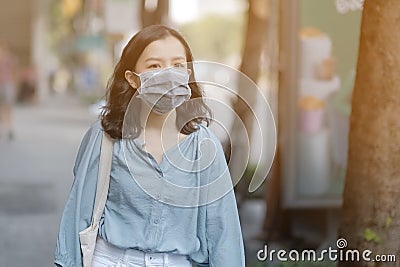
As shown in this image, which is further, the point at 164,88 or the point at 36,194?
the point at 36,194

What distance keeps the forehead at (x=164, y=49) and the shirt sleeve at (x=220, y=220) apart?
0.35 metres

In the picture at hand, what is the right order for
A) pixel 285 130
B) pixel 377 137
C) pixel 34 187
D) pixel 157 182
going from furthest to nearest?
pixel 34 187, pixel 285 130, pixel 377 137, pixel 157 182

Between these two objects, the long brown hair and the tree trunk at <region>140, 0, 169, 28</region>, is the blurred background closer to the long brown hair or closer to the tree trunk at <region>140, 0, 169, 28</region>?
the tree trunk at <region>140, 0, 169, 28</region>

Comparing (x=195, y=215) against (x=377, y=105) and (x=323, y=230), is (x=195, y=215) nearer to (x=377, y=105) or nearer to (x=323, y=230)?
(x=377, y=105)

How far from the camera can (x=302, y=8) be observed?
6.86 meters

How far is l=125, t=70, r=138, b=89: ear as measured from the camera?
11.8ft

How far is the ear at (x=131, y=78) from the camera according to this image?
359 centimetres

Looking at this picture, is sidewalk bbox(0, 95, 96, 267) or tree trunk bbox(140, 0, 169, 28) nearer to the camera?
tree trunk bbox(140, 0, 169, 28)

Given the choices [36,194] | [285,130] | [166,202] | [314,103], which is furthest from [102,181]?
[36,194]

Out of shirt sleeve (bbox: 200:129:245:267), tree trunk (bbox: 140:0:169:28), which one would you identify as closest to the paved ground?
tree trunk (bbox: 140:0:169:28)

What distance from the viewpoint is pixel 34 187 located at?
1044 centimetres

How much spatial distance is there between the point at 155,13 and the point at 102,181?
308cm

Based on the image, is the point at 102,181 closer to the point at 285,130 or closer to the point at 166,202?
the point at 166,202

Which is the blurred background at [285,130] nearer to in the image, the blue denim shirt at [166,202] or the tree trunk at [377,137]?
the tree trunk at [377,137]
